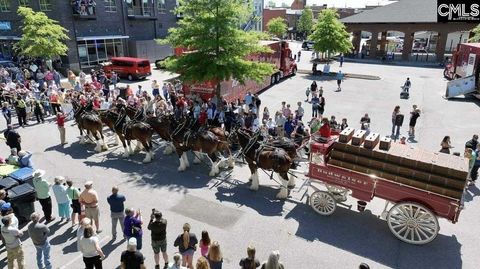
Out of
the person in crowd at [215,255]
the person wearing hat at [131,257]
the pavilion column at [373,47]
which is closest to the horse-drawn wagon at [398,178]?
the person in crowd at [215,255]

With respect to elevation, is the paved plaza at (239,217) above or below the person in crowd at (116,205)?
below

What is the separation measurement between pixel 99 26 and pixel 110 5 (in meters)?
2.47

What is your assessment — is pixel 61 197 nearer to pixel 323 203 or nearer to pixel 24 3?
pixel 323 203

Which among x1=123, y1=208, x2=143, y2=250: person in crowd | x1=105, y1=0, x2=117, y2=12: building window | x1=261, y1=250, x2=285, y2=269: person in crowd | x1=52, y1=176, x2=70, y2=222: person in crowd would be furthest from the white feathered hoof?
x1=105, y1=0, x2=117, y2=12: building window

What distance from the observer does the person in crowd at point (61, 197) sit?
885cm

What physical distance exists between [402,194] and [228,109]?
9.11m

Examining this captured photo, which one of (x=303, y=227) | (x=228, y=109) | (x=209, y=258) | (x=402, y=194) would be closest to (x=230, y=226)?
(x=303, y=227)

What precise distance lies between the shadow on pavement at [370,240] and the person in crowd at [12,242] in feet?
20.7

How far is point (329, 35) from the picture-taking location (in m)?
35.6

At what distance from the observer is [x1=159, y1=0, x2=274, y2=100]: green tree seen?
600 inches

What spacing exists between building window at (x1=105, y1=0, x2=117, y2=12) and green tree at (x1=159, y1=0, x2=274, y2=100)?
2188cm

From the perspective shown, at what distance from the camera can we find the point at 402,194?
839 cm

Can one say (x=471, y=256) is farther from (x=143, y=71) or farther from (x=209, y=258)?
(x=143, y=71)

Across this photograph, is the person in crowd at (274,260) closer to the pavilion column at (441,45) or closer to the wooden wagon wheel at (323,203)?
the wooden wagon wheel at (323,203)
